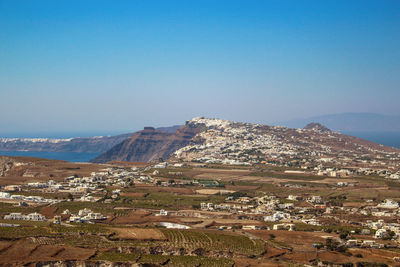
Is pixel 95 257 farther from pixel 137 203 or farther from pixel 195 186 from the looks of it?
pixel 195 186

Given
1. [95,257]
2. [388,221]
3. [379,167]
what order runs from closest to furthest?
[95,257] → [388,221] → [379,167]

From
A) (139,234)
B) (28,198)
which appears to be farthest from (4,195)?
(139,234)

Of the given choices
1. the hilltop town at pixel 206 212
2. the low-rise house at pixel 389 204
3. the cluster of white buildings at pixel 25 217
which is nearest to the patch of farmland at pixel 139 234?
the hilltop town at pixel 206 212

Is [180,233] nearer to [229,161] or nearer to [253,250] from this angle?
[253,250]

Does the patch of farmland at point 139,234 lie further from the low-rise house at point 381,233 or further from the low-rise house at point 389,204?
the low-rise house at point 389,204

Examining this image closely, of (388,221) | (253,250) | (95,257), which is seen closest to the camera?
(95,257)

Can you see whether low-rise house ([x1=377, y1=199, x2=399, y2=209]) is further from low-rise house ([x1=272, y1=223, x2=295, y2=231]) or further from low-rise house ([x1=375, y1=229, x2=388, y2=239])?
low-rise house ([x1=272, y1=223, x2=295, y2=231])

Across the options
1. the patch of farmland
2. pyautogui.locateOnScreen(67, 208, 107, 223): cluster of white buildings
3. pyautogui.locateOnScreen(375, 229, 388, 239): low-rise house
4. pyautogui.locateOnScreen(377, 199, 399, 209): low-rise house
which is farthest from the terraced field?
pyautogui.locateOnScreen(377, 199, 399, 209): low-rise house

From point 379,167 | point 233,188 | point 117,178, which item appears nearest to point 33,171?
point 117,178

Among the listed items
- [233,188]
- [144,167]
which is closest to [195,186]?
[233,188]

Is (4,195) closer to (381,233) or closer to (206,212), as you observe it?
(206,212)

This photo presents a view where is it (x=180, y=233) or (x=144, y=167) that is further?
(x=144, y=167)
